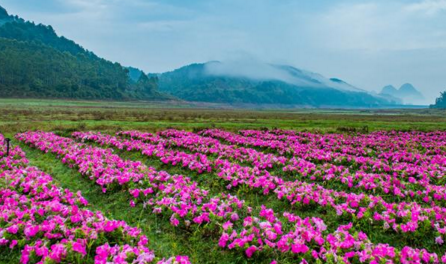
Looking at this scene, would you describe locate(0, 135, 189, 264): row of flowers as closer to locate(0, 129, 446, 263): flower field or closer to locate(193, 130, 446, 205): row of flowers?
locate(0, 129, 446, 263): flower field

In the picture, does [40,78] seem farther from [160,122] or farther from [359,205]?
[359,205]

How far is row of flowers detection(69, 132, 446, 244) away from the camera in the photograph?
7750mm

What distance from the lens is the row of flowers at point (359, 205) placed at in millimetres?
7750

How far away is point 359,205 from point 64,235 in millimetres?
8205

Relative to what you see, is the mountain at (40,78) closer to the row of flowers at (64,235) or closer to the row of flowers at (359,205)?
the row of flowers at (64,235)

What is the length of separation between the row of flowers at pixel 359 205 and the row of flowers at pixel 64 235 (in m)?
5.19

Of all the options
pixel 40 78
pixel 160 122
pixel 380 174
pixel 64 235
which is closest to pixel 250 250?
pixel 64 235

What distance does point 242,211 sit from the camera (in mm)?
9062

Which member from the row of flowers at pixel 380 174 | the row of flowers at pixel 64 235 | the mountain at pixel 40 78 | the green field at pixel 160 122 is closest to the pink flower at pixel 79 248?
the row of flowers at pixel 64 235

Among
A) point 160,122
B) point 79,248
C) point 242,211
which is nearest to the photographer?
point 79,248

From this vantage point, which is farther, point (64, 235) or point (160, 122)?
point (160, 122)

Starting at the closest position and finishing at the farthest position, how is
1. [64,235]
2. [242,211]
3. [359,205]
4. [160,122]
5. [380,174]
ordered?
[64,235] < [242,211] < [359,205] < [380,174] < [160,122]

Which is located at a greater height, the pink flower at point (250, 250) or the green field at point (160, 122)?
the green field at point (160, 122)

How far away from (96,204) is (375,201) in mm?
9191
